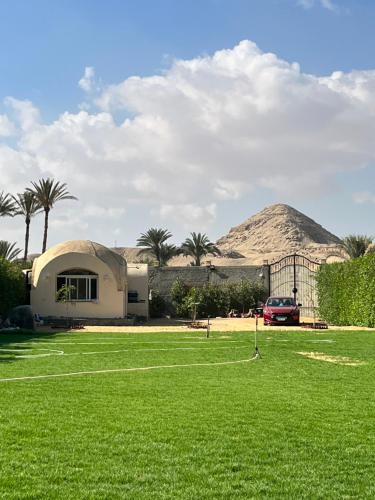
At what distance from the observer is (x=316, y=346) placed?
19.4 meters

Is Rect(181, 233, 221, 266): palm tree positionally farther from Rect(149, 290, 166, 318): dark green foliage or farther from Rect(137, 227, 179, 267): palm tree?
Rect(149, 290, 166, 318): dark green foliage

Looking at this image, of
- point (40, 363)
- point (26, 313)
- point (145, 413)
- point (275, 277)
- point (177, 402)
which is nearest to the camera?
point (145, 413)

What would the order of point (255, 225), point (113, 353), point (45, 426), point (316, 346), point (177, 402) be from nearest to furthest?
point (45, 426), point (177, 402), point (113, 353), point (316, 346), point (255, 225)

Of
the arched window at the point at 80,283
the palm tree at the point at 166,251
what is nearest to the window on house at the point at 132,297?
the arched window at the point at 80,283

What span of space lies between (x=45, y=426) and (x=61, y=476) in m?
1.92

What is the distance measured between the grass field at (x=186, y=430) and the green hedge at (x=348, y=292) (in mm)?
13812

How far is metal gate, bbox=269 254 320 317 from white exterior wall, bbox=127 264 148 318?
9218 mm

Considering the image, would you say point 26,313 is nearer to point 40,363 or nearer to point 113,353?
point 113,353

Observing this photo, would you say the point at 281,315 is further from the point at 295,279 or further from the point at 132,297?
the point at 132,297

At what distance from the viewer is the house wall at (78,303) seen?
116ft

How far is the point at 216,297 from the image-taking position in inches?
1620

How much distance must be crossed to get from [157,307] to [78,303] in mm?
7674

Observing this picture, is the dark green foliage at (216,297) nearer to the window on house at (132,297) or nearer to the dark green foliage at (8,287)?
the window on house at (132,297)

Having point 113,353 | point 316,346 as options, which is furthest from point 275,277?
point 113,353
